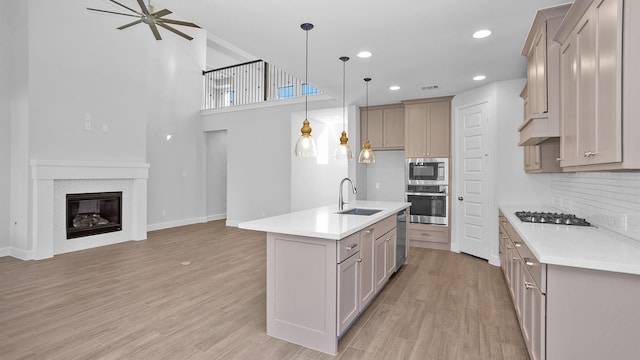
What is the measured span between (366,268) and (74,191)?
5.14m

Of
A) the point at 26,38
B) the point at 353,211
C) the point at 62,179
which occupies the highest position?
the point at 26,38

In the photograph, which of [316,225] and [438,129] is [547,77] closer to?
[316,225]

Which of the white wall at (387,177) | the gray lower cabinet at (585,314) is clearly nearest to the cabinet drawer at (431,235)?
the white wall at (387,177)

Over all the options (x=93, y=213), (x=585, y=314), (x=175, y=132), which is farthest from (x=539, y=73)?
(x=175, y=132)

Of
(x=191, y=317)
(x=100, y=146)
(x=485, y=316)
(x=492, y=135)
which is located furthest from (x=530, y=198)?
(x=100, y=146)

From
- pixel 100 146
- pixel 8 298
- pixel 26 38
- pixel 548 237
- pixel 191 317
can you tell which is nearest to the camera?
pixel 548 237

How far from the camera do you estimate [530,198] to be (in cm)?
442

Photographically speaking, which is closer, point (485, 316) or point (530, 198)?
point (485, 316)

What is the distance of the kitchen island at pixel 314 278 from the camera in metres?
2.29

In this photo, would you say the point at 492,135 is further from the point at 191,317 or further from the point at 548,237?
the point at 191,317

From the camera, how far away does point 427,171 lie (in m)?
5.59

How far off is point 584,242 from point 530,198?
277cm

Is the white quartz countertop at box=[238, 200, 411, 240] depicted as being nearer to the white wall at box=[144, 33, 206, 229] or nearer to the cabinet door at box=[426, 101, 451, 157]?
the cabinet door at box=[426, 101, 451, 157]

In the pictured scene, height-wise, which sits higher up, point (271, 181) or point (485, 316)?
point (271, 181)
